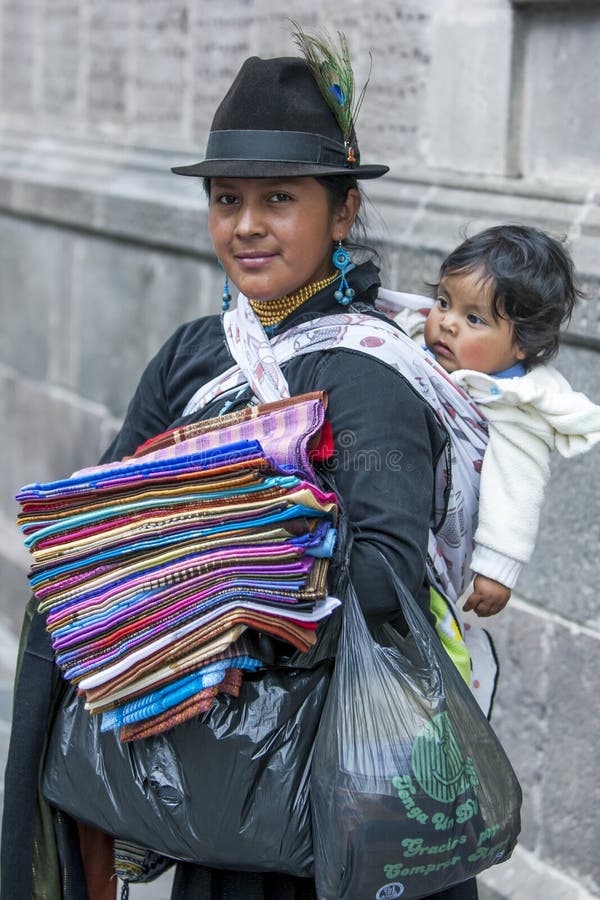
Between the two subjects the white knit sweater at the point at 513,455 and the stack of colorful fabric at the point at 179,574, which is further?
the white knit sweater at the point at 513,455

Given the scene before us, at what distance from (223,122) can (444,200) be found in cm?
149

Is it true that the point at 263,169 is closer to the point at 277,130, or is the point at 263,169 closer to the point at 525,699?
the point at 277,130

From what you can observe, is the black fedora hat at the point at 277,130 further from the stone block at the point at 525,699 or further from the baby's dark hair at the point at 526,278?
the stone block at the point at 525,699

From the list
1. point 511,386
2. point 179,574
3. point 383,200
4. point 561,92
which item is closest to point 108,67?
point 383,200

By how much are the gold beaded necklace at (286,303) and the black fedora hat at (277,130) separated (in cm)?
21

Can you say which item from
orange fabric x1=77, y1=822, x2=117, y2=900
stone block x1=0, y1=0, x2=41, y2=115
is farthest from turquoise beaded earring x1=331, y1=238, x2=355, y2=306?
stone block x1=0, y1=0, x2=41, y2=115

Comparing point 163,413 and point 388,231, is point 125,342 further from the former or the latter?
point 163,413

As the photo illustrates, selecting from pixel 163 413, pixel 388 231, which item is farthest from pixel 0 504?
pixel 163 413

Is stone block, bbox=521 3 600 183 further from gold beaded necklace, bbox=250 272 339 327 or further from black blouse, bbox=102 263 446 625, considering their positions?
black blouse, bbox=102 263 446 625

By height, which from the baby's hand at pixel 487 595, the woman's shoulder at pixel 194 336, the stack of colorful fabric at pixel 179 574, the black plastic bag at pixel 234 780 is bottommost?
the black plastic bag at pixel 234 780

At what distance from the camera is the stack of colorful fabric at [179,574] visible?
1861 mm

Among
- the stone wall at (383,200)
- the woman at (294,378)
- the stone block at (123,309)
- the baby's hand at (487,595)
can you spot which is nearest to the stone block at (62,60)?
the stone wall at (383,200)

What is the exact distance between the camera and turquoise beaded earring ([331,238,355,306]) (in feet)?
7.35

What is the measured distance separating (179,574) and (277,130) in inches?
29.8
